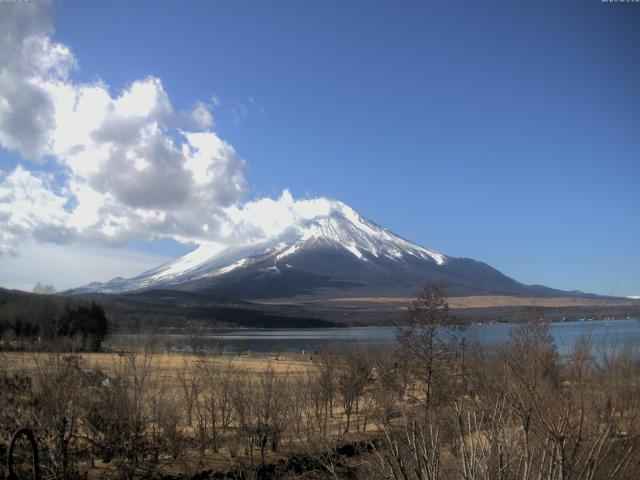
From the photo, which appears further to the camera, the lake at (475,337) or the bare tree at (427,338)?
the bare tree at (427,338)

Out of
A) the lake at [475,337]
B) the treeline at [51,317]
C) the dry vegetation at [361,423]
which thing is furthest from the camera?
the treeline at [51,317]

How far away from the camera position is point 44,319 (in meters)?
77.1

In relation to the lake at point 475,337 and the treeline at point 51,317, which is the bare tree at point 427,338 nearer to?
the lake at point 475,337

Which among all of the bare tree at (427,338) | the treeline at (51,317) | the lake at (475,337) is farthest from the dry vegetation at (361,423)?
the treeline at (51,317)

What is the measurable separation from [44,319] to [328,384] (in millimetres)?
66172

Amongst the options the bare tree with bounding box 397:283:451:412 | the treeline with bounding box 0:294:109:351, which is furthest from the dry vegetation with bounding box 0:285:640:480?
the treeline with bounding box 0:294:109:351

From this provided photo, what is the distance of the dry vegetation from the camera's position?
18.4 feet

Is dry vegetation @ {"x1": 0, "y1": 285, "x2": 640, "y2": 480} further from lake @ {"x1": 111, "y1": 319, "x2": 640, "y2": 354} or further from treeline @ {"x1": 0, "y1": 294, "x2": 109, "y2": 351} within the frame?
treeline @ {"x1": 0, "y1": 294, "x2": 109, "y2": 351}

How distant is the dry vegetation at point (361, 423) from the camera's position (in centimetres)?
560

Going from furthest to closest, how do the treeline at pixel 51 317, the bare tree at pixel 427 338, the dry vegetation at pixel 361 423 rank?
1. the treeline at pixel 51 317
2. the bare tree at pixel 427 338
3. the dry vegetation at pixel 361 423

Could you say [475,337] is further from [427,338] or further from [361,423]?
[361,423]

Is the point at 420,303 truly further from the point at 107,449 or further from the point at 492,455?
the point at 492,455

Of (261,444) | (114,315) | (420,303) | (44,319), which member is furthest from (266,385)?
(114,315)

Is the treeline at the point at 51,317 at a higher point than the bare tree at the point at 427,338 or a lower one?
lower
